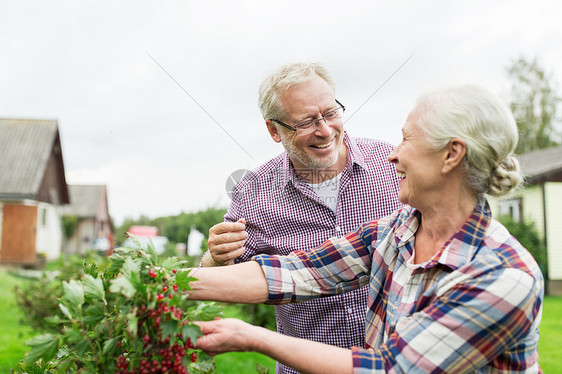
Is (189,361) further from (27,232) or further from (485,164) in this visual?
(27,232)

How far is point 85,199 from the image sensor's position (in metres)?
44.0

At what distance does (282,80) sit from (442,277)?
69.0 inches

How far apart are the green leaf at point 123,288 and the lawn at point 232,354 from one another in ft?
11.7

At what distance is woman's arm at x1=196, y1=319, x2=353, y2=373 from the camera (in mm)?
1681

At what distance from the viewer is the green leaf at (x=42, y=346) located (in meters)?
1.50

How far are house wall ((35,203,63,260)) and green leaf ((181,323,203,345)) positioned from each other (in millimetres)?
26040

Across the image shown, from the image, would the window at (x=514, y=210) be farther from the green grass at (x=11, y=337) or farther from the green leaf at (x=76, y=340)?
the green leaf at (x=76, y=340)

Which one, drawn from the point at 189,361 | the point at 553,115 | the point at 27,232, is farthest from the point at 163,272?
the point at 553,115

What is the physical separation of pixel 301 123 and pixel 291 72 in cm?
32

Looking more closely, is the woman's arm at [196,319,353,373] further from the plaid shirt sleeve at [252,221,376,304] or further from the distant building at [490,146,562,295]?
the distant building at [490,146,562,295]

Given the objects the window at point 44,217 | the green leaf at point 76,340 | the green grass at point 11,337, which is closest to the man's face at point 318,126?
the green leaf at point 76,340

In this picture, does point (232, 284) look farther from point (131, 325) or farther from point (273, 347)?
point (131, 325)

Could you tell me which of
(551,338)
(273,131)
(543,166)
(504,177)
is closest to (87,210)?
(543,166)

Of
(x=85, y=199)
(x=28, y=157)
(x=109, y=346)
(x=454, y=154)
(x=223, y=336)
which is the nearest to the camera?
(x=109, y=346)
